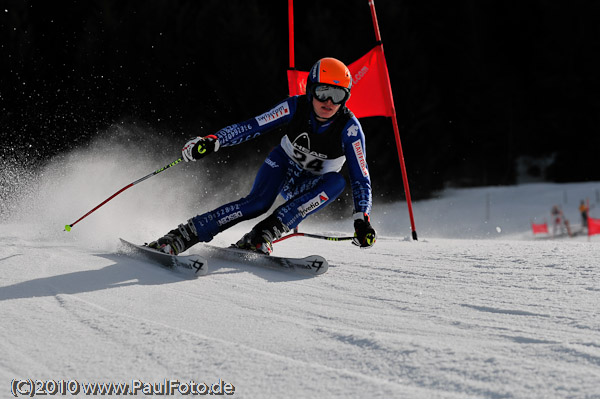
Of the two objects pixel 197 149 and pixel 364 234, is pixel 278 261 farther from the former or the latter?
pixel 197 149

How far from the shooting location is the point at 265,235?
11.6ft

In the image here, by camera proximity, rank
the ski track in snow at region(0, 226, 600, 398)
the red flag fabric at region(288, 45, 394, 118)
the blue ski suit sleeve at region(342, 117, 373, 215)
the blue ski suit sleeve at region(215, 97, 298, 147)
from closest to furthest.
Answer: the ski track in snow at region(0, 226, 600, 398) → the blue ski suit sleeve at region(342, 117, 373, 215) → the blue ski suit sleeve at region(215, 97, 298, 147) → the red flag fabric at region(288, 45, 394, 118)

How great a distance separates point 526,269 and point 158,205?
525 cm

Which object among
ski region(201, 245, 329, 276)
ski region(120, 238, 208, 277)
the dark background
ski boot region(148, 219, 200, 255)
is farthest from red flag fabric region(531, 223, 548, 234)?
ski region(120, 238, 208, 277)

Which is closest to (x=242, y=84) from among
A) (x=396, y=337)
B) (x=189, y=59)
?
(x=189, y=59)

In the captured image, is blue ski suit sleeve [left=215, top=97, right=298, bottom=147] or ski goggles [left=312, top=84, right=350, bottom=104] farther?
blue ski suit sleeve [left=215, top=97, right=298, bottom=147]

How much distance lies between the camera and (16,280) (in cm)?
279

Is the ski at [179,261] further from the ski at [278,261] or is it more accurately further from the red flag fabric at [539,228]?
the red flag fabric at [539,228]

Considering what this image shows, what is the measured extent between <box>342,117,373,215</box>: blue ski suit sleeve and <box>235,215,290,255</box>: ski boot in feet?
1.74

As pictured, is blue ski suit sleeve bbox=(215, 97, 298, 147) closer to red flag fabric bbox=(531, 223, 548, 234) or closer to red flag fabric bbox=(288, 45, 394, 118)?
red flag fabric bbox=(288, 45, 394, 118)

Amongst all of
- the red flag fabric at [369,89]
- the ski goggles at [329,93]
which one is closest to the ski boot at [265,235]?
the ski goggles at [329,93]

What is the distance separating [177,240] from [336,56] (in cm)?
1462

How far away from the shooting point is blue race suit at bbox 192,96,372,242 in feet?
11.6

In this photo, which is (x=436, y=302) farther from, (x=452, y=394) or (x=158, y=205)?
(x=158, y=205)
